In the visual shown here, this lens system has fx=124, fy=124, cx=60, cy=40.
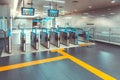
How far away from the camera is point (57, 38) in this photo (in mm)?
8195

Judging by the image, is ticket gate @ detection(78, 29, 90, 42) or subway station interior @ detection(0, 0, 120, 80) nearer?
subway station interior @ detection(0, 0, 120, 80)

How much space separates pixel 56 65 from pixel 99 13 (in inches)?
369

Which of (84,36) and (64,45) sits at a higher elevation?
(84,36)

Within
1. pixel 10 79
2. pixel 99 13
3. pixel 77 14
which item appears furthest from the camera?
pixel 77 14

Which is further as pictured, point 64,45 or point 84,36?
point 84,36

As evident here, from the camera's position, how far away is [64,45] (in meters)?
8.78

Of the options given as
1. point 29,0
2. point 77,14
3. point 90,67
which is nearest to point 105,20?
point 77,14

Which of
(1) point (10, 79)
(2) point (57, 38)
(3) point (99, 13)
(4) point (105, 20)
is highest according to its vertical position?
(3) point (99, 13)

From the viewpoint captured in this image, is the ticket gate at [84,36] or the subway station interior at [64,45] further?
the ticket gate at [84,36]

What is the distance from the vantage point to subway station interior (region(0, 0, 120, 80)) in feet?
13.1

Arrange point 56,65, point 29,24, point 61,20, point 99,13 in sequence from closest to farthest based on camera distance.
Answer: point 56,65 < point 99,13 < point 61,20 < point 29,24

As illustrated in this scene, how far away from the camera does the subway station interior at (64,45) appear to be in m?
3.99

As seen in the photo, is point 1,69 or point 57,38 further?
point 57,38

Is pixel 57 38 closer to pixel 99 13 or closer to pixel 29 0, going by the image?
pixel 29 0
